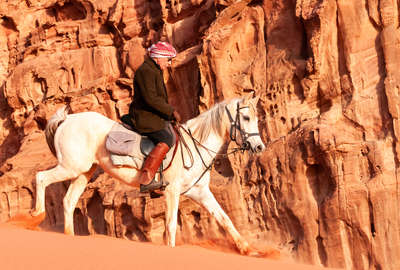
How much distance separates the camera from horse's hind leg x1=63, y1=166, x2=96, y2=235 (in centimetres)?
884

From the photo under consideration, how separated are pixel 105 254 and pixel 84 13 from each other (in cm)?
1709

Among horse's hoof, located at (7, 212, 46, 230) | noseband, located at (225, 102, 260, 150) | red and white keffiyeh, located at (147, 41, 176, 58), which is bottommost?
horse's hoof, located at (7, 212, 46, 230)

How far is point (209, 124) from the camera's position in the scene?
9.24 metres

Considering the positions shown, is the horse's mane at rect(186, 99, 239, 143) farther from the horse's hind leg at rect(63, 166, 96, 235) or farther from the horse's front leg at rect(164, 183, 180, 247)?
the horse's hind leg at rect(63, 166, 96, 235)

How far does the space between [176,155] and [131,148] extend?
26.2 inches

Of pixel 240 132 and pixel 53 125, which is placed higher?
pixel 53 125

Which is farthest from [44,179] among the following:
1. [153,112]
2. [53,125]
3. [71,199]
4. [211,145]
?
[211,145]

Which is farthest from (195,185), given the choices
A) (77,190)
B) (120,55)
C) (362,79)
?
(120,55)

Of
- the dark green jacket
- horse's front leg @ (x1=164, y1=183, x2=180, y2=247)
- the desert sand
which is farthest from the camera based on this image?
the dark green jacket

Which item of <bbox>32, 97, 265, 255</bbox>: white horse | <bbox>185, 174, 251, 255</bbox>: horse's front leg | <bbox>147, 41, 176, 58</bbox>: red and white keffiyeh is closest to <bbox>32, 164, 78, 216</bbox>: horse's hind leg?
<bbox>32, 97, 265, 255</bbox>: white horse

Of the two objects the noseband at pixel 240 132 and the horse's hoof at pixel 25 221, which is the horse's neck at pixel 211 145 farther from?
the horse's hoof at pixel 25 221

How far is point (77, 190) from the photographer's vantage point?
9.23 metres

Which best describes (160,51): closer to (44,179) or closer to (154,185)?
(154,185)

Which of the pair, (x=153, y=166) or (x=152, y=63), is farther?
(x=152, y=63)
